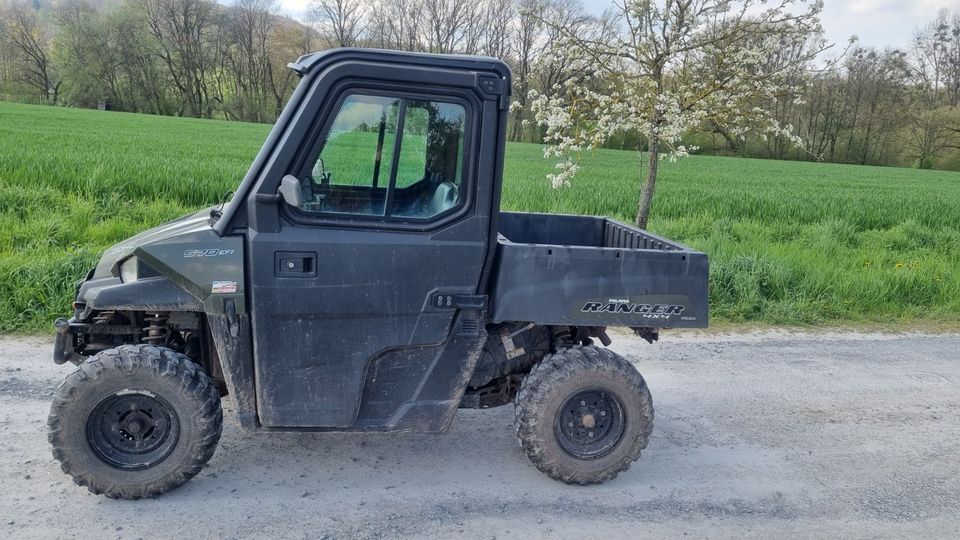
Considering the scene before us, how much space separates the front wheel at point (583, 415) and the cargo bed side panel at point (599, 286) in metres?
0.25

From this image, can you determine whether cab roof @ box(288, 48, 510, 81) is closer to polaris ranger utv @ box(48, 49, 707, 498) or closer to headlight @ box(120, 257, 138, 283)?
polaris ranger utv @ box(48, 49, 707, 498)

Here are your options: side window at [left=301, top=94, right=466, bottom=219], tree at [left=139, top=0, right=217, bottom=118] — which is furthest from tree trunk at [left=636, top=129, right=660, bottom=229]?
tree at [left=139, top=0, right=217, bottom=118]

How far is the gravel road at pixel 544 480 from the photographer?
3391 mm

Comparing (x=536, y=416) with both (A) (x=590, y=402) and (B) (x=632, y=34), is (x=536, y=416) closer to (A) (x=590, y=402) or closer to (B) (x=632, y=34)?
(A) (x=590, y=402)

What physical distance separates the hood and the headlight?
0.03 meters

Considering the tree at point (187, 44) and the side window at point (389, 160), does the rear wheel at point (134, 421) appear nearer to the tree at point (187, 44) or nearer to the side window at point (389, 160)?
the side window at point (389, 160)

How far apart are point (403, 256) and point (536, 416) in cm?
109

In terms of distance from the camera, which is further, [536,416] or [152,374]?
[536,416]

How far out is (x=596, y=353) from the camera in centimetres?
392

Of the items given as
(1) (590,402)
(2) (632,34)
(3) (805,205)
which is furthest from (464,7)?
(1) (590,402)

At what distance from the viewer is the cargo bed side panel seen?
3.69 m

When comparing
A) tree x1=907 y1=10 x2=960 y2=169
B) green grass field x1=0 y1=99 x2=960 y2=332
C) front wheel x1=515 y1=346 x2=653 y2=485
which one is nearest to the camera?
front wheel x1=515 y1=346 x2=653 y2=485

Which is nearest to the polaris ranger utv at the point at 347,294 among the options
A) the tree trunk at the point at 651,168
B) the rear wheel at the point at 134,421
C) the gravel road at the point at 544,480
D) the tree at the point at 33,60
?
the rear wheel at the point at 134,421

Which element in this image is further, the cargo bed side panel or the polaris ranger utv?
the cargo bed side panel
